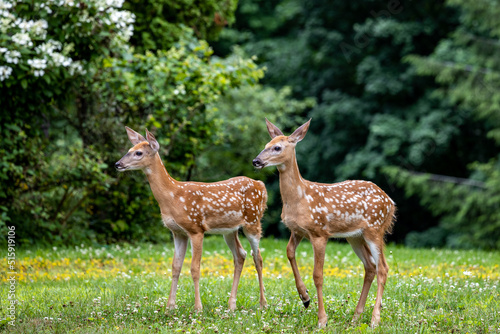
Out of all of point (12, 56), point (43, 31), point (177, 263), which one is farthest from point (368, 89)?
point (177, 263)

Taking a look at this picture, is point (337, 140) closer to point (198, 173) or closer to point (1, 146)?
point (198, 173)

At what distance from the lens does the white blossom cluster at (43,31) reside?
10078mm

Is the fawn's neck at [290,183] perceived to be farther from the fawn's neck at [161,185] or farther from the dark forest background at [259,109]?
the dark forest background at [259,109]

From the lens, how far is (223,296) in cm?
769

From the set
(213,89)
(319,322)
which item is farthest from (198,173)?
(319,322)

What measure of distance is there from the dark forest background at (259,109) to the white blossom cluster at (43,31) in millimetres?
64

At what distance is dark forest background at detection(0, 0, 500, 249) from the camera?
1180 centimetres

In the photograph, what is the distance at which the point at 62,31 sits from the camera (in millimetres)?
10836

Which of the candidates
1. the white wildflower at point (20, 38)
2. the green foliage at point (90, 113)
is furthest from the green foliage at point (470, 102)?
the white wildflower at point (20, 38)

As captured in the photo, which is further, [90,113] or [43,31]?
[90,113]

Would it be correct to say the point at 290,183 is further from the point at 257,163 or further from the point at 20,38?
the point at 20,38

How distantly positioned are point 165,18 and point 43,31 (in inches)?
179

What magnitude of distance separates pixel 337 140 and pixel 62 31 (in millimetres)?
12756

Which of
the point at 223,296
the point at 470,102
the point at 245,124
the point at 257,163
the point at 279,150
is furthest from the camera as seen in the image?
the point at 245,124
